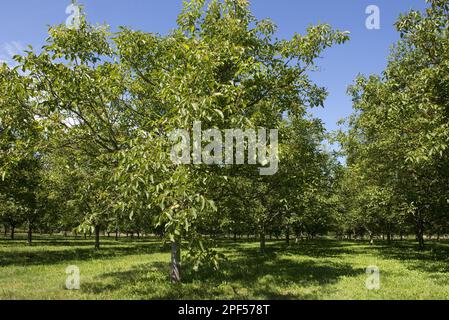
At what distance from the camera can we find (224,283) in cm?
1507

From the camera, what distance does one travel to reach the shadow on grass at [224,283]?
12914 mm

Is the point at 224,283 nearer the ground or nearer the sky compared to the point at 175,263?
nearer the ground

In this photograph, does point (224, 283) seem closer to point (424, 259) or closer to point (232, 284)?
point (232, 284)

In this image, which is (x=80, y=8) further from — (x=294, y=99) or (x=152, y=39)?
(x=294, y=99)

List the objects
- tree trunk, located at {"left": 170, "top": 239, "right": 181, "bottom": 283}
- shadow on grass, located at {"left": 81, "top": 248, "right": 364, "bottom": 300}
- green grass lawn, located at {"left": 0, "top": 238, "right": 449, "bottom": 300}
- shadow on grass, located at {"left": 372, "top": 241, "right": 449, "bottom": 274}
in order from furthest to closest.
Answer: shadow on grass, located at {"left": 372, "top": 241, "right": 449, "bottom": 274} < tree trunk, located at {"left": 170, "top": 239, "right": 181, "bottom": 283} < shadow on grass, located at {"left": 81, "top": 248, "right": 364, "bottom": 300} < green grass lawn, located at {"left": 0, "top": 238, "right": 449, "bottom": 300}

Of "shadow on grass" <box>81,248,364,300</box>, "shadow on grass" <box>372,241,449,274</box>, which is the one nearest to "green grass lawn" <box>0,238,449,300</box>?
"shadow on grass" <box>81,248,364,300</box>

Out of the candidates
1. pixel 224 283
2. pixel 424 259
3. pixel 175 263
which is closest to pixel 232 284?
pixel 224 283

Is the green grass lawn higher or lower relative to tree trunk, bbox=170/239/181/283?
lower

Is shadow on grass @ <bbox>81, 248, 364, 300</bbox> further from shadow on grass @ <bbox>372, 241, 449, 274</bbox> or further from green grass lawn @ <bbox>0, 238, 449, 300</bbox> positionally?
shadow on grass @ <bbox>372, 241, 449, 274</bbox>

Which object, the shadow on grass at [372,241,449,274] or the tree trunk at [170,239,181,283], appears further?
the shadow on grass at [372,241,449,274]

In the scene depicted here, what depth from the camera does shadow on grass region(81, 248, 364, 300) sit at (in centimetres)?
1291

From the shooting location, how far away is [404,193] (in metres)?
24.8

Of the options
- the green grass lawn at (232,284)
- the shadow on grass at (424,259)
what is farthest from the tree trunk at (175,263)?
the shadow on grass at (424,259)
